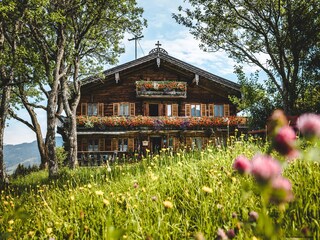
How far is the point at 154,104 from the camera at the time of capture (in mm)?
33781

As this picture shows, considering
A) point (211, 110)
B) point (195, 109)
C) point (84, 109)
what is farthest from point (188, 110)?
point (84, 109)

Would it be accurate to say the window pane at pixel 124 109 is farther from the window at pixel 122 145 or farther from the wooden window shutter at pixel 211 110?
the wooden window shutter at pixel 211 110

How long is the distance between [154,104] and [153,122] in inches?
156

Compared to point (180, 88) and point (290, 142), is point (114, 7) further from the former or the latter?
point (290, 142)

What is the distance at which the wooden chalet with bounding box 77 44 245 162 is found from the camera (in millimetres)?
30281

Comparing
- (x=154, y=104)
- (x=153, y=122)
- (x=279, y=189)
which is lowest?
(x=279, y=189)

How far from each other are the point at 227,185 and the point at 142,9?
19866 mm

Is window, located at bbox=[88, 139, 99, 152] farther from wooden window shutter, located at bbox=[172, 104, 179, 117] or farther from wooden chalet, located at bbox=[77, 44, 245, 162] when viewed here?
wooden window shutter, located at bbox=[172, 104, 179, 117]

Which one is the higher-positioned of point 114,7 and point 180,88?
point 114,7

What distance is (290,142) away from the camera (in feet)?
2.91

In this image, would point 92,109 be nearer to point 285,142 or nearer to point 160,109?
point 160,109

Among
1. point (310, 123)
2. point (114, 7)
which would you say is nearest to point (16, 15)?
point (114, 7)

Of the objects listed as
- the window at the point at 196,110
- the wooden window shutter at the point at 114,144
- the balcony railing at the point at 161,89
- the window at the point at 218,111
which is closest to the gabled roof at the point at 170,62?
the balcony railing at the point at 161,89

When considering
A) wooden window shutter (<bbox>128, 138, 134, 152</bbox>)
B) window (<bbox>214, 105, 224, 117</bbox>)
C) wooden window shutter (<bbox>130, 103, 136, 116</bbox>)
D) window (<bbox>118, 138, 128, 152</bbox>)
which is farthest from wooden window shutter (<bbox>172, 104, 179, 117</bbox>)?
window (<bbox>118, 138, 128, 152</bbox>)
